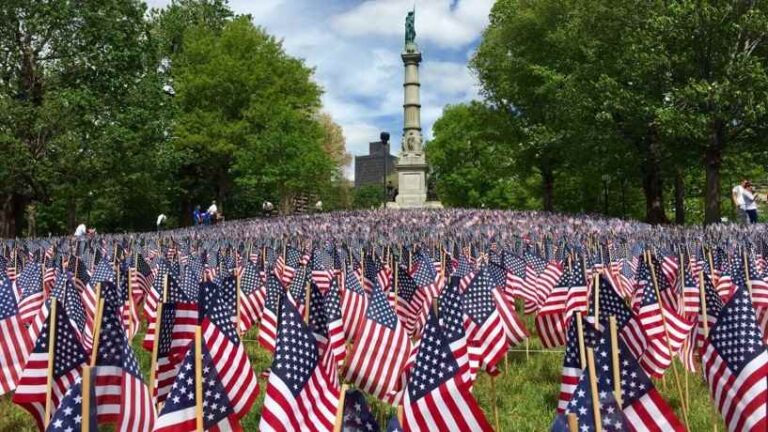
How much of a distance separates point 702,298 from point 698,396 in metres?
1.78

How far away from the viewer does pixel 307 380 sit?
398cm

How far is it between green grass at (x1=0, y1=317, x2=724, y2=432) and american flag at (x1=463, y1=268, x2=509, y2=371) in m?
0.54

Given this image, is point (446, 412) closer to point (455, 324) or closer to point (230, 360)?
point (455, 324)

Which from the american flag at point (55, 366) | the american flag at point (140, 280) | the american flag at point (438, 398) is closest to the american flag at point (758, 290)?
the american flag at point (438, 398)

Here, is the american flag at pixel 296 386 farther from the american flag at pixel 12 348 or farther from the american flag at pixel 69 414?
the american flag at pixel 12 348

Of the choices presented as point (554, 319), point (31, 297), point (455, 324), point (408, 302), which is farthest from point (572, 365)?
point (31, 297)

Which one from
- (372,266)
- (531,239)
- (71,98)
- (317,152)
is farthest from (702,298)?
(317,152)

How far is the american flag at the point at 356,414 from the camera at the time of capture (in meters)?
3.36

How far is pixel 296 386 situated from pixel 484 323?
283cm

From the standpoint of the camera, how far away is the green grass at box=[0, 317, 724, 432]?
231 inches

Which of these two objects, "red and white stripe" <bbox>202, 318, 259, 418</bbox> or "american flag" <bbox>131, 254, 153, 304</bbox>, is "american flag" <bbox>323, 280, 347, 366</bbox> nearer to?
"red and white stripe" <bbox>202, 318, 259, 418</bbox>

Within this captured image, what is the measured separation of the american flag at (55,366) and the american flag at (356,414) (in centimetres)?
235

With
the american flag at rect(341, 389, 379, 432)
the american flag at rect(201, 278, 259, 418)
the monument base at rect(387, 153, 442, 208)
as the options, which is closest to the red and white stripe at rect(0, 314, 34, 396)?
the american flag at rect(201, 278, 259, 418)

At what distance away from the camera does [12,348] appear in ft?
19.1
